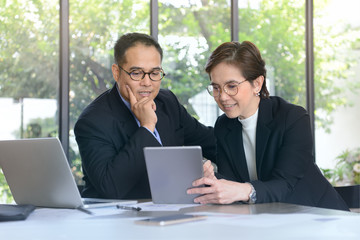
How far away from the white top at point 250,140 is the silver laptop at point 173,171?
622mm

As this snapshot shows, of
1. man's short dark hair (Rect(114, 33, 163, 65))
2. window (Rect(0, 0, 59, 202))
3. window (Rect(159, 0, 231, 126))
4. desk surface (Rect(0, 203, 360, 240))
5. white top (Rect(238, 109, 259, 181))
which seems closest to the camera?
desk surface (Rect(0, 203, 360, 240))

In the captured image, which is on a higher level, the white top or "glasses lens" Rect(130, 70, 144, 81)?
"glasses lens" Rect(130, 70, 144, 81)

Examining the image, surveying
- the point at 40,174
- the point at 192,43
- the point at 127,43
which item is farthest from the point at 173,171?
the point at 192,43

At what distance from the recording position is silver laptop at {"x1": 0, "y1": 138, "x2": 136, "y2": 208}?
6.93 ft

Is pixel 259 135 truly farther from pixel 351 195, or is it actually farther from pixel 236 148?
pixel 351 195

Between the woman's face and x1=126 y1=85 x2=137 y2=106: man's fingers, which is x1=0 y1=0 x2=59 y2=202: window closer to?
x1=126 y1=85 x2=137 y2=106: man's fingers

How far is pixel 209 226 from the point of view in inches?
66.7

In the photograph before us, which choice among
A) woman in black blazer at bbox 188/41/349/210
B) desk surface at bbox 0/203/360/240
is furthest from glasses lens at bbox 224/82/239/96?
desk surface at bbox 0/203/360/240

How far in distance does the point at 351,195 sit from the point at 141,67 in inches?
52.0

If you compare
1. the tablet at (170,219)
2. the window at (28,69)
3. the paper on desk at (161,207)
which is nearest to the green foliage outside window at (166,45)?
the window at (28,69)

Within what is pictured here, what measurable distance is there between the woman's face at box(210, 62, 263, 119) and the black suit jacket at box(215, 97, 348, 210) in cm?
8

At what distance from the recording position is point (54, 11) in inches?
202

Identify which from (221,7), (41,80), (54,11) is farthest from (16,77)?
(221,7)

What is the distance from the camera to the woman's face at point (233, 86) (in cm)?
269
